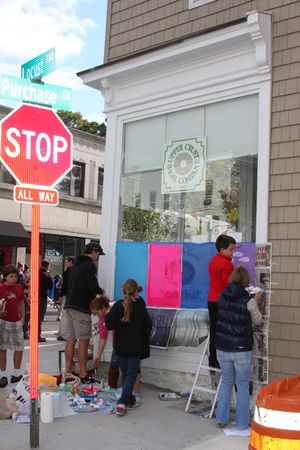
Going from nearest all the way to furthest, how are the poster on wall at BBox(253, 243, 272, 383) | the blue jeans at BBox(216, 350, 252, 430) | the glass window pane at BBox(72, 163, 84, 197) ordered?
the blue jeans at BBox(216, 350, 252, 430), the poster on wall at BBox(253, 243, 272, 383), the glass window pane at BBox(72, 163, 84, 197)

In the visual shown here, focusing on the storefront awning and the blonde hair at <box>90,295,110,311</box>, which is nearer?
the blonde hair at <box>90,295,110,311</box>

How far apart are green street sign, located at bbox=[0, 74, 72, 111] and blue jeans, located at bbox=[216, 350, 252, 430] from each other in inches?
133

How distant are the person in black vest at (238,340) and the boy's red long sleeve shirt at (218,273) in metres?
0.55

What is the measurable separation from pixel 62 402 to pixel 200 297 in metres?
2.01

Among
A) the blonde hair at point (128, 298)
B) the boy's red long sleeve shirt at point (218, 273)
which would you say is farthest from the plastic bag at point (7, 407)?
the boy's red long sleeve shirt at point (218, 273)

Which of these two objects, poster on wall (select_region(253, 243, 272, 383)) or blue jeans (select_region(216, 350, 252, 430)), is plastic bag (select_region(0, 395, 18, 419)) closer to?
blue jeans (select_region(216, 350, 252, 430))

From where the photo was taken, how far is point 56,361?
29.3 ft

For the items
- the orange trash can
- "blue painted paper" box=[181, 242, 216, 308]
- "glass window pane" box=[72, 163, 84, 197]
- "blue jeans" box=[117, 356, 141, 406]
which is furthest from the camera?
"glass window pane" box=[72, 163, 84, 197]

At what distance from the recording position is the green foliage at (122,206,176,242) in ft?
23.4

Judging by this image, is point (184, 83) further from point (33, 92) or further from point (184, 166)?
point (33, 92)

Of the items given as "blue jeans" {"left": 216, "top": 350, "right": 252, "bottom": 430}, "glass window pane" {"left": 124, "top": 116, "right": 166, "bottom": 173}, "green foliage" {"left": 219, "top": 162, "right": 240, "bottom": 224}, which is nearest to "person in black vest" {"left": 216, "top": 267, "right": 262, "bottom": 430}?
"blue jeans" {"left": 216, "top": 350, "right": 252, "bottom": 430}

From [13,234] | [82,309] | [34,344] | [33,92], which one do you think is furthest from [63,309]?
[13,234]

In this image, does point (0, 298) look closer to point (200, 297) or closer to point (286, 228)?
point (200, 297)

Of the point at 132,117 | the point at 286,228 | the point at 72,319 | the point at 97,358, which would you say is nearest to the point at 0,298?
the point at 72,319
